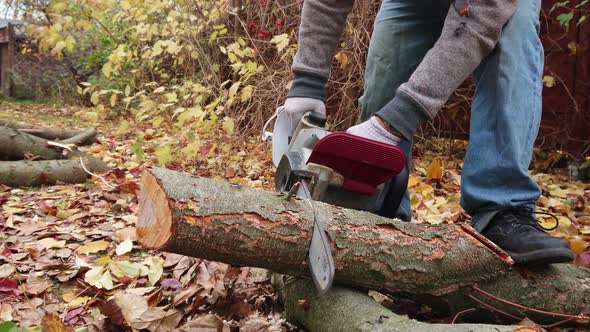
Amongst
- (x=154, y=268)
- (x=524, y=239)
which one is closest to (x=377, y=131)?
(x=524, y=239)

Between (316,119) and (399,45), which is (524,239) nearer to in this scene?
(316,119)

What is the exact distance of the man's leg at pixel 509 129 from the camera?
1.49 metres

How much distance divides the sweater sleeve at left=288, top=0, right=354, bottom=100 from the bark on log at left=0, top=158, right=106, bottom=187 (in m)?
2.30

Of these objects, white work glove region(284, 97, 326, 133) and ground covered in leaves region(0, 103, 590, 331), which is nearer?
ground covered in leaves region(0, 103, 590, 331)

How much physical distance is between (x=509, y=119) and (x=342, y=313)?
73 centimetres

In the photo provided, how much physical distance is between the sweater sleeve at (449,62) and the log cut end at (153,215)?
65cm

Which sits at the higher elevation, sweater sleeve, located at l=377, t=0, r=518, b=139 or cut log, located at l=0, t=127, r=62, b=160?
sweater sleeve, located at l=377, t=0, r=518, b=139

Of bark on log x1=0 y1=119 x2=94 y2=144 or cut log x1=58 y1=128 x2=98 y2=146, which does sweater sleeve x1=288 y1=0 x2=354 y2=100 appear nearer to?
bark on log x1=0 y1=119 x2=94 y2=144

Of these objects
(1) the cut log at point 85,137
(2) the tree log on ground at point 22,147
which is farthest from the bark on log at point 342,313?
(1) the cut log at point 85,137

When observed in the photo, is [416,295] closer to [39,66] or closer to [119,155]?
[119,155]

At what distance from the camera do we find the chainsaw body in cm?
135

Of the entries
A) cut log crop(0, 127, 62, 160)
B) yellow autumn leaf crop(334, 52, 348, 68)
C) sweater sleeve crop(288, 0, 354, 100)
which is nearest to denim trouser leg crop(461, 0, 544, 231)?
sweater sleeve crop(288, 0, 354, 100)

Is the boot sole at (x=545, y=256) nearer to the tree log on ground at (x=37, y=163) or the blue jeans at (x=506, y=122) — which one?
the blue jeans at (x=506, y=122)

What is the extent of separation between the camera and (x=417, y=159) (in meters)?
4.66
